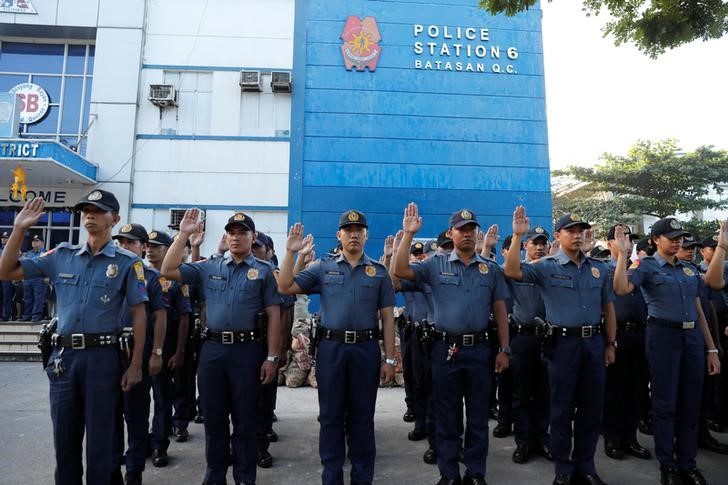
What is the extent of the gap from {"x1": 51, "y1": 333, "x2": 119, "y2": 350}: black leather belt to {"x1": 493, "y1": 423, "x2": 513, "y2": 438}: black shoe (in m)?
3.82

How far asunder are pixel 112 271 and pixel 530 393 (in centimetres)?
366

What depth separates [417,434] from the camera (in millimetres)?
4578

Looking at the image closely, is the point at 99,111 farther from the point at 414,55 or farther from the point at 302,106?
the point at 414,55

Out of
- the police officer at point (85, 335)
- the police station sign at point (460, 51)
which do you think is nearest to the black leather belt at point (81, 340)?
the police officer at point (85, 335)

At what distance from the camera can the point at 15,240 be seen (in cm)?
264

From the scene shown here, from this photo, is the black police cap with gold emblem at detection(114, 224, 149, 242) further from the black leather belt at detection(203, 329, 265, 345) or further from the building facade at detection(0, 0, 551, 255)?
the building facade at detection(0, 0, 551, 255)

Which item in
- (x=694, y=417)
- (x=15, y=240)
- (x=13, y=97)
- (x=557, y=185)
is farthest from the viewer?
(x=557, y=185)

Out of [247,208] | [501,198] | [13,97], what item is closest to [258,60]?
[247,208]

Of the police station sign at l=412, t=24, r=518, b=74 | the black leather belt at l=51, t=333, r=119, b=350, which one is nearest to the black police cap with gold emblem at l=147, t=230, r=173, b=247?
the black leather belt at l=51, t=333, r=119, b=350

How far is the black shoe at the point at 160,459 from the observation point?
152 inches

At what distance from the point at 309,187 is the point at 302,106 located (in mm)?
2377

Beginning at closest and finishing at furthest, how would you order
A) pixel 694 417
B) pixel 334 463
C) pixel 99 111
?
pixel 334 463 → pixel 694 417 → pixel 99 111

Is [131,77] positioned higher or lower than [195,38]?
lower

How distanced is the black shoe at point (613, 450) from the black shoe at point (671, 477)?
541 mm
